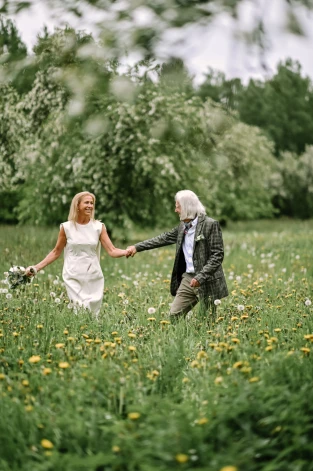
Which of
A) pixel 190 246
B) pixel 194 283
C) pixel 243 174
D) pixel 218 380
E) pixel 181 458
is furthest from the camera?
pixel 243 174

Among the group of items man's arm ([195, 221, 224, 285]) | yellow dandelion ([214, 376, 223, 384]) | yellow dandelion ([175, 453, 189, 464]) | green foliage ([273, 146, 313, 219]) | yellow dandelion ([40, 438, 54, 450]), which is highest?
green foliage ([273, 146, 313, 219])

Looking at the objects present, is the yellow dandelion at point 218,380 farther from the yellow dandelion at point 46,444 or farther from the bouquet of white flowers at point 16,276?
the bouquet of white flowers at point 16,276

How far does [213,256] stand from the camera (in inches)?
247

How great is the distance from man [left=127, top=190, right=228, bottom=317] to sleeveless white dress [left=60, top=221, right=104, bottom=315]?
92 cm

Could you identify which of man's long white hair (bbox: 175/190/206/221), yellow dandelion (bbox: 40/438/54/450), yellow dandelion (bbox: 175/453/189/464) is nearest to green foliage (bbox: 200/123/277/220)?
man's long white hair (bbox: 175/190/206/221)

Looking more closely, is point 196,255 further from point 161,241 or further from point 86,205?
point 86,205

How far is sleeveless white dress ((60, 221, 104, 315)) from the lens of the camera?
6820 millimetres

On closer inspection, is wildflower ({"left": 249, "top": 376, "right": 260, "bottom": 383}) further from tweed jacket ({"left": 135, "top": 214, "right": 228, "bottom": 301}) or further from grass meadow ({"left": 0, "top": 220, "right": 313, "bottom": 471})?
tweed jacket ({"left": 135, "top": 214, "right": 228, "bottom": 301})

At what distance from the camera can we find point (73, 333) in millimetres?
5344

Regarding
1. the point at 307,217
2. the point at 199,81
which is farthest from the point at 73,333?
the point at 307,217

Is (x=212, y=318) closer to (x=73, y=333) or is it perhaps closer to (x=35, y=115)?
(x=73, y=333)

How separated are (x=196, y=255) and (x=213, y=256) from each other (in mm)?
200

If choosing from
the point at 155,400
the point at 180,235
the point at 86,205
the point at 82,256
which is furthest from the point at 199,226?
the point at 155,400

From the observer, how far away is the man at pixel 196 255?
6312 millimetres
